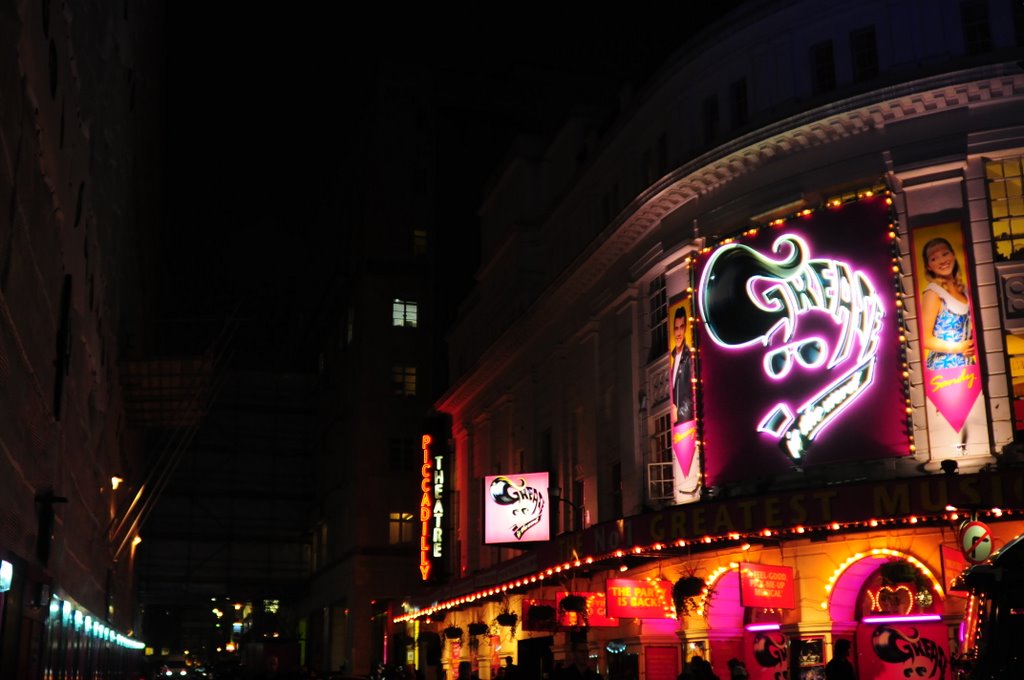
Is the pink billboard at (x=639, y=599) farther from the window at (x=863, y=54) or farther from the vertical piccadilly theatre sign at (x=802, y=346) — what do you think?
the window at (x=863, y=54)

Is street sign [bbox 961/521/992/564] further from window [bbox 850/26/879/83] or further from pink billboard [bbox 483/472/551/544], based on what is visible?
pink billboard [bbox 483/472/551/544]

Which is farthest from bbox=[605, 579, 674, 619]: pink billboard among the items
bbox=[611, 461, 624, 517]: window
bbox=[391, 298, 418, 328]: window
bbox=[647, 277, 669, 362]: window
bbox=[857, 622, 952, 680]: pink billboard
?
bbox=[391, 298, 418, 328]: window

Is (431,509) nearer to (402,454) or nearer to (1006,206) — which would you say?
(402,454)

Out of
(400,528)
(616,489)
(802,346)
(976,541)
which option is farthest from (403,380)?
(976,541)

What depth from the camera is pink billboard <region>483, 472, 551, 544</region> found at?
4094 centimetres

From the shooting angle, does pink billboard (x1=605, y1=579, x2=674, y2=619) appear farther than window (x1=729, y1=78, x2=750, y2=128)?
No

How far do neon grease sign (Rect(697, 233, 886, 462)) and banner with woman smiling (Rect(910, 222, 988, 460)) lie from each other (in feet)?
3.72

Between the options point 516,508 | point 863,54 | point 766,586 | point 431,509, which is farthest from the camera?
point 431,509

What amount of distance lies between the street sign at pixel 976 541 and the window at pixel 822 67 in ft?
44.2

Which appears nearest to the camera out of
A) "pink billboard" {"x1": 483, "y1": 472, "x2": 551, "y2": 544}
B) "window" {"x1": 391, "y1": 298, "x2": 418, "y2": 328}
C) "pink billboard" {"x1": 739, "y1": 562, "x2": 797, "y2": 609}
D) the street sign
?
the street sign

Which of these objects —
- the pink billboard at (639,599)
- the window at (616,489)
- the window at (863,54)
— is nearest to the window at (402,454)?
the window at (616,489)

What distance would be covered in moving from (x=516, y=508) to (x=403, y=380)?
31.8 metres

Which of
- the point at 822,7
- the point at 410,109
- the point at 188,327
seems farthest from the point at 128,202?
the point at 188,327

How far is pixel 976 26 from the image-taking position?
27609 millimetres
